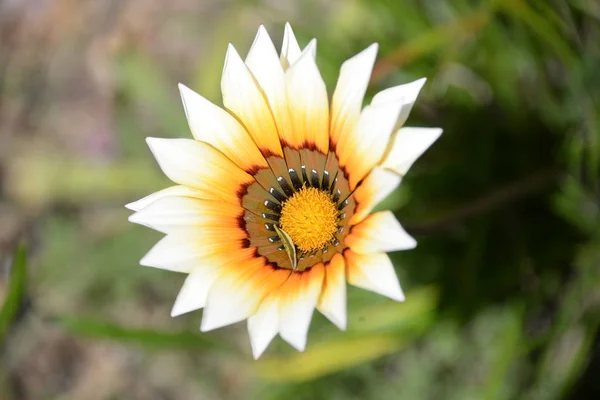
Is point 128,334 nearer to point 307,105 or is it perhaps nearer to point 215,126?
point 215,126

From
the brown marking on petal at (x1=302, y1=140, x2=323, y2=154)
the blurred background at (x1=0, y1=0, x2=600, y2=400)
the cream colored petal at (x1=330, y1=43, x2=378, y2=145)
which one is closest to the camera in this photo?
the cream colored petal at (x1=330, y1=43, x2=378, y2=145)

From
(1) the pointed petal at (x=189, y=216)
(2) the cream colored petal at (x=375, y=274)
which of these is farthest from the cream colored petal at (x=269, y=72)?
(2) the cream colored petal at (x=375, y=274)

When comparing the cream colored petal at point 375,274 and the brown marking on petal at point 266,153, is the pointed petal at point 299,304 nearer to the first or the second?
the cream colored petal at point 375,274

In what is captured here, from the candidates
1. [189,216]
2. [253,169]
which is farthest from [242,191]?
[189,216]

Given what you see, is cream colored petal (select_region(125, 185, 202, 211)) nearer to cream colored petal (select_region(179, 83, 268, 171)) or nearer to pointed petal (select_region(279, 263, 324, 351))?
cream colored petal (select_region(179, 83, 268, 171))

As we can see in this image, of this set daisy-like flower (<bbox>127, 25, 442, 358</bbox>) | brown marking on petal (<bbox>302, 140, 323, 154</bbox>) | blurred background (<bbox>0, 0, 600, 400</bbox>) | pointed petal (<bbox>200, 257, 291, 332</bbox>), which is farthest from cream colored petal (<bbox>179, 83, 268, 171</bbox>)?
blurred background (<bbox>0, 0, 600, 400</bbox>)

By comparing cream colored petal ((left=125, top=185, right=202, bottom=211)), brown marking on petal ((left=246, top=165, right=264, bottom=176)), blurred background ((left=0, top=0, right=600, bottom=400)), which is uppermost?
cream colored petal ((left=125, top=185, right=202, bottom=211))
